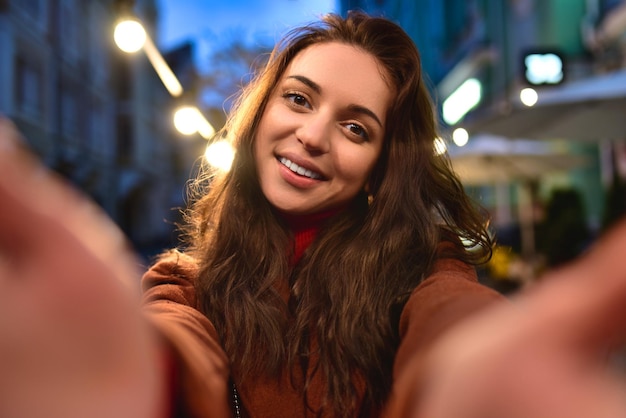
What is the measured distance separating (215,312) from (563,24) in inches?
456

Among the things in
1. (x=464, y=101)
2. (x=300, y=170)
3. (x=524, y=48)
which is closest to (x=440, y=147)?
(x=300, y=170)

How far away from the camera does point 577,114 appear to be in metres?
4.89

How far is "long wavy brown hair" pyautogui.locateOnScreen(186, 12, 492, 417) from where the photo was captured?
111 centimetres

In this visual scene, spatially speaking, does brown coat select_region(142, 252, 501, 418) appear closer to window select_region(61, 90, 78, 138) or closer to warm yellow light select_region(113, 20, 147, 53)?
warm yellow light select_region(113, 20, 147, 53)

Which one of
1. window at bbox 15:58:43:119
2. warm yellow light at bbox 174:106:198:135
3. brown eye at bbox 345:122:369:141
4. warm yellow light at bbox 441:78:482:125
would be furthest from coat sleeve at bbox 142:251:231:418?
window at bbox 15:58:43:119

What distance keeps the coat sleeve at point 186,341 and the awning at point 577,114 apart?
165 inches

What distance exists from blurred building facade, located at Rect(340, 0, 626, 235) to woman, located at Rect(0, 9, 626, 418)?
5.84ft

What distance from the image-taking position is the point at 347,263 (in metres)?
1.20

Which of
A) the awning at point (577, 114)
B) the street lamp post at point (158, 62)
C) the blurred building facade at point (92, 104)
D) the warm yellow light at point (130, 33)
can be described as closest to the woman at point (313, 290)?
the street lamp post at point (158, 62)

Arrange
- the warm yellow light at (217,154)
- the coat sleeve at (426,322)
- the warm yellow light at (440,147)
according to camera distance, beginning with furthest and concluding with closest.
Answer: the warm yellow light at (217,154), the warm yellow light at (440,147), the coat sleeve at (426,322)

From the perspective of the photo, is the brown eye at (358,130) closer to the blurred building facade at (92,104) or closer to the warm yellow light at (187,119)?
the warm yellow light at (187,119)

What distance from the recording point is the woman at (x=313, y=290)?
1.31ft

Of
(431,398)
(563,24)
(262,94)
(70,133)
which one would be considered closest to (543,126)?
(262,94)

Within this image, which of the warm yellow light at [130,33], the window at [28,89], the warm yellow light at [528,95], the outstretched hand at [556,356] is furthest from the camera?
the window at [28,89]
